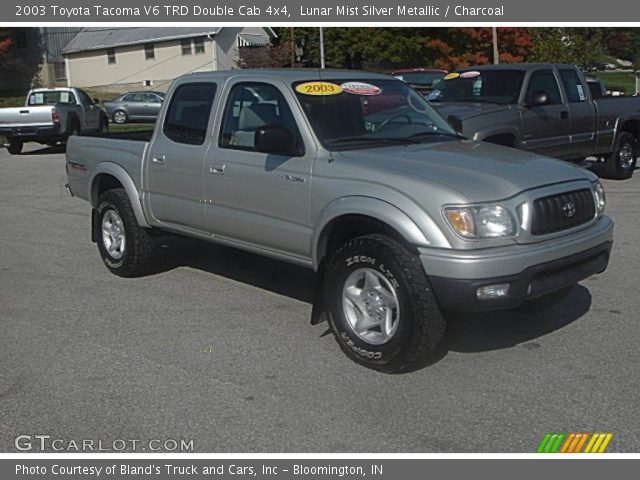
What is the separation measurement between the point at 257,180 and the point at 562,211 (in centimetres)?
215

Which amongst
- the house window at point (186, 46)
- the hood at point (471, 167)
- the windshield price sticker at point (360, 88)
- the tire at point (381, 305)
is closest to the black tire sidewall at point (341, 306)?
the tire at point (381, 305)

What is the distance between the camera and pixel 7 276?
770cm


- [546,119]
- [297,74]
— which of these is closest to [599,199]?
[297,74]

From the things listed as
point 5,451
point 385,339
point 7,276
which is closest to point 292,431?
point 385,339

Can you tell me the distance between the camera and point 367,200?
5.04 metres

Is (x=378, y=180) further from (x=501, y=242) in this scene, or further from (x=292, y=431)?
(x=292, y=431)

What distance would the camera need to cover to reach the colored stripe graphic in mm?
4004

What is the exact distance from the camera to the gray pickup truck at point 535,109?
1058 centimetres

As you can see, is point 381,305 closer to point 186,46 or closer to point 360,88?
point 360,88

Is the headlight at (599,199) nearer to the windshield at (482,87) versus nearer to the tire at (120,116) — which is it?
the windshield at (482,87)

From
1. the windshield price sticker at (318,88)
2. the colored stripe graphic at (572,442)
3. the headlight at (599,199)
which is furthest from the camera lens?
the windshield price sticker at (318,88)

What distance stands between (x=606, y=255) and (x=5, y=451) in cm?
384

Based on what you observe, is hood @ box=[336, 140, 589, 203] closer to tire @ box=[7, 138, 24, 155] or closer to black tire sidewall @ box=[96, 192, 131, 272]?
black tire sidewall @ box=[96, 192, 131, 272]

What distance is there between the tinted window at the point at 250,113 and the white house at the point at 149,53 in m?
42.5
